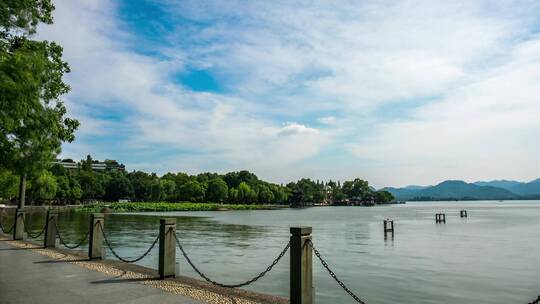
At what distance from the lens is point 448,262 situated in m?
24.8

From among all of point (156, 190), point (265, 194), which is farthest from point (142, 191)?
point (265, 194)

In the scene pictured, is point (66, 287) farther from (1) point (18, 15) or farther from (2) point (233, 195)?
(2) point (233, 195)

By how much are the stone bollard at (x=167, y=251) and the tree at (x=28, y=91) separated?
507 centimetres

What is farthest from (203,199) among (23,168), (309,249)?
(309,249)

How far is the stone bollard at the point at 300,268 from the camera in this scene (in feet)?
28.0

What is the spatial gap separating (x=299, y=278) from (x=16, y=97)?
8.46m

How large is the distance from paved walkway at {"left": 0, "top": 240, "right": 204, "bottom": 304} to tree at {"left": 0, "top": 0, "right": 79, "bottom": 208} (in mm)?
4211

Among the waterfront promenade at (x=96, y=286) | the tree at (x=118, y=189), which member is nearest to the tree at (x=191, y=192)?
the tree at (x=118, y=189)

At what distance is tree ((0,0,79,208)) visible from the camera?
35.7 ft

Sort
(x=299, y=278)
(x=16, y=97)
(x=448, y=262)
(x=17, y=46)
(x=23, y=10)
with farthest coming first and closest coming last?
(x=448, y=262)
(x=17, y=46)
(x=23, y=10)
(x=16, y=97)
(x=299, y=278)

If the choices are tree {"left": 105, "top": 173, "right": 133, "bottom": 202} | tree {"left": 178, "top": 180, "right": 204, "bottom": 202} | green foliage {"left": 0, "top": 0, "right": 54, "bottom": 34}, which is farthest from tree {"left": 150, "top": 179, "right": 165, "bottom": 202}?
green foliage {"left": 0, "top": 0, "right": 54, "bottom": 34}

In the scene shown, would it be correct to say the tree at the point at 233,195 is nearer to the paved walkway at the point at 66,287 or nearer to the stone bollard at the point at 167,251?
the paved walkway at the point at 66,287

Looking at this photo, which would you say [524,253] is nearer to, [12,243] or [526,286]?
[526,286]

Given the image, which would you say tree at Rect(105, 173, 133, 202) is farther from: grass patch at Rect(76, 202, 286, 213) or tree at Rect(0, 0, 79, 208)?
tree at Rect(0, 0, 79, 208)
